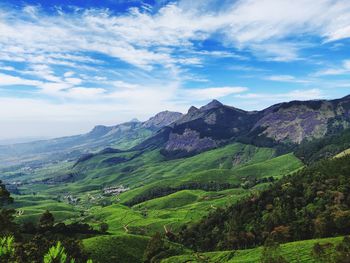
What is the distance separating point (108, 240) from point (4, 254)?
14354 centimetres

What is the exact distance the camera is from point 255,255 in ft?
500

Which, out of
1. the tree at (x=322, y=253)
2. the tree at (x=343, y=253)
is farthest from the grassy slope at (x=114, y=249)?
the tree at (x=343, y=253)

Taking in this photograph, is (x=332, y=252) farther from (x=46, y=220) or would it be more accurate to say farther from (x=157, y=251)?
(x=46, y=220)

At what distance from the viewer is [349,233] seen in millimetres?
159875

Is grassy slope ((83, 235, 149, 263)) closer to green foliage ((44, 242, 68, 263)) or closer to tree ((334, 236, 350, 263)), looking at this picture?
tree ((334, 236, 350, 263))

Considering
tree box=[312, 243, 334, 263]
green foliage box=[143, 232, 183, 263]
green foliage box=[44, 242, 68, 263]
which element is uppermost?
green foliage box=[44, 242, 68, 263]

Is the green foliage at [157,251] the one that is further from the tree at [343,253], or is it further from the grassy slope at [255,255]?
the tree at [343,253]

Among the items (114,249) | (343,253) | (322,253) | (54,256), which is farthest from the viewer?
(114,249)

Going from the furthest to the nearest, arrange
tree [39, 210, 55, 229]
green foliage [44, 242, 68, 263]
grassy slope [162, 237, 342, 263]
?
1. tree [39, 210, 55, 229]
2. grassy slope [162, 237, 342, 263]
3. green foliage [44, 242, 68, 263]

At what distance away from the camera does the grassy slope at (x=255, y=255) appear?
134 metres

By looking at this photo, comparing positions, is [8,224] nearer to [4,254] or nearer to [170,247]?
[4,254]

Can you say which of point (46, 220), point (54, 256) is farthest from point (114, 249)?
point (54, 256)

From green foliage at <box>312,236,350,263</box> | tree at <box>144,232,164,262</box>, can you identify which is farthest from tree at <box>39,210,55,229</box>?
green foliage at <box>312,236,350,263</box>

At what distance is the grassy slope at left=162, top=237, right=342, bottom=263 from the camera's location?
134225 millimetres
